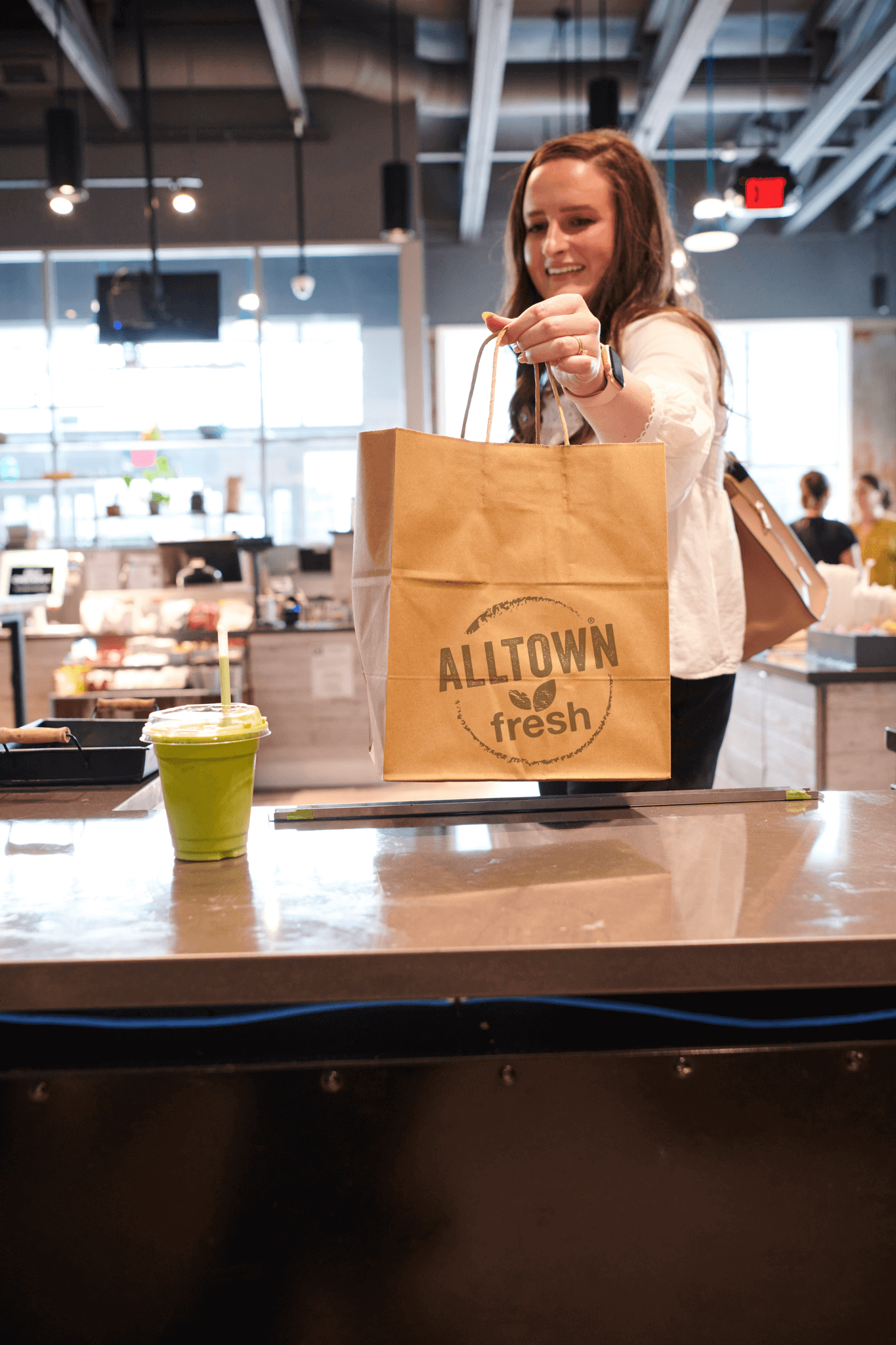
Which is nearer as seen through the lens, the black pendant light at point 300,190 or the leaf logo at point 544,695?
the leaf logo at point 544,695

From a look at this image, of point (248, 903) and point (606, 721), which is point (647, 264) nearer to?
point (606, 721)

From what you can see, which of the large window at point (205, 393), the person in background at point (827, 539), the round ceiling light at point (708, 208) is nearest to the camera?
the person in background at point (827, 539)

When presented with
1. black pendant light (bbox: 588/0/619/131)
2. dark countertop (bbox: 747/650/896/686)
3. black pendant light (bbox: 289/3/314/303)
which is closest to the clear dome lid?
dark countertop (bbox: 747/650/896/686)

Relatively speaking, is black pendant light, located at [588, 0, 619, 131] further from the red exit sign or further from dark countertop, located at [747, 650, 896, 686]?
dark countertop, located at [747, 650, 896, 686]

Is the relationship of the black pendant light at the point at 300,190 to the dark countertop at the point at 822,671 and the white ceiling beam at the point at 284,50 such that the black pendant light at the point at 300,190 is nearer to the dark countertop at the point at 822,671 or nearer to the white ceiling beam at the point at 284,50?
the white ceiling beam at the point at 284,50

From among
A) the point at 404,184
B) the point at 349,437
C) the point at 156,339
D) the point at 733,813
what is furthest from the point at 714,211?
the point at 733,813

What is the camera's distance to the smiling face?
3.96ft

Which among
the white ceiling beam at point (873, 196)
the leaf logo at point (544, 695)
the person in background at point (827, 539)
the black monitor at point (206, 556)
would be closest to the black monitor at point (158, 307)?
the black monitor at point (206, 556)

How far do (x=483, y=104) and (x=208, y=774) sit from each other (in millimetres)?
6573

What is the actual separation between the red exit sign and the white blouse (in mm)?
5039

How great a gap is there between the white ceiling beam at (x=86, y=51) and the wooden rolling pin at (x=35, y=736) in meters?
5.43

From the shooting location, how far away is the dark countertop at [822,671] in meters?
2.94

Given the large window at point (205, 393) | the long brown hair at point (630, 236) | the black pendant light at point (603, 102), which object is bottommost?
the long brown hair at point (630, 236)

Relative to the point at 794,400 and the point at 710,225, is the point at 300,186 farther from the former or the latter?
the point at 794,400
